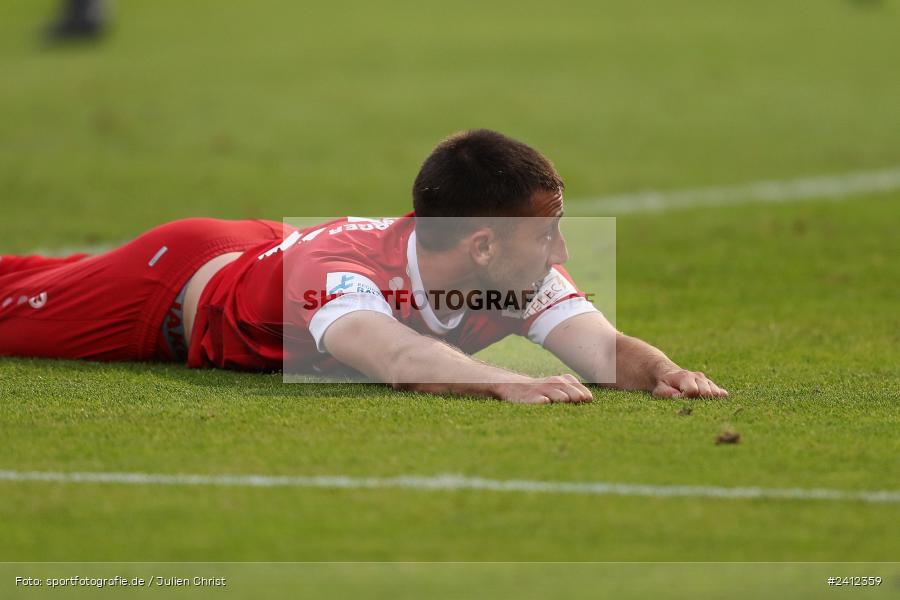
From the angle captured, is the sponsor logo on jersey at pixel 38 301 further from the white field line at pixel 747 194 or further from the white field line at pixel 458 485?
the white field line at pixel 747 194

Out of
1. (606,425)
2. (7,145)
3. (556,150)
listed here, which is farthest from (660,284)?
Answer: (7,145)

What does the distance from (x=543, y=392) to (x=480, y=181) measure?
38.8 inches

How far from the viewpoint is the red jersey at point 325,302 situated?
240 inches

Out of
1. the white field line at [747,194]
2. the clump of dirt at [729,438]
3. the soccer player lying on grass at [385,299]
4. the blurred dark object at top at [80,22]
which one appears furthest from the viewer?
the blurred dark object at top at [80,22]

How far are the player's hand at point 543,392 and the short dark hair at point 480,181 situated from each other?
0.74 m

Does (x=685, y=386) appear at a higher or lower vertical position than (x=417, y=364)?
lower

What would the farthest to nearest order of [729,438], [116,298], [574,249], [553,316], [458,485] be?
[574,249] < [116,298] < [553,316] < [729,438] < [458,485]

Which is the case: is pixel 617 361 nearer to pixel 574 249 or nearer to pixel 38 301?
pixel 38 301

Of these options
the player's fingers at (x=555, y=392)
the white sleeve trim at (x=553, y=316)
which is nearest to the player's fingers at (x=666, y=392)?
the player's fingers at (x=555, y=392)

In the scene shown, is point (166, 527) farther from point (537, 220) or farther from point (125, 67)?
point (125, 67)

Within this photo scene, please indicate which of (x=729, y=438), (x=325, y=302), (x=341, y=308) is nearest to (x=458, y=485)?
(x=729, y=438)

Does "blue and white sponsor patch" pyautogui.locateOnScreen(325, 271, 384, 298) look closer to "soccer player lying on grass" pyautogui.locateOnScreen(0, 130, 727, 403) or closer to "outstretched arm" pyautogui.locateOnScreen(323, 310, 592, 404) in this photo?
"soccer player lying on grass" pyautogui.locateOnScreen(0, 130, 727, 403)

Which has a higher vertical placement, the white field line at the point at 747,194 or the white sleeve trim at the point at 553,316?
the white sleeve trim at the point at 553,316

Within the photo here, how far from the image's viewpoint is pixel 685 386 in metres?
6.04
